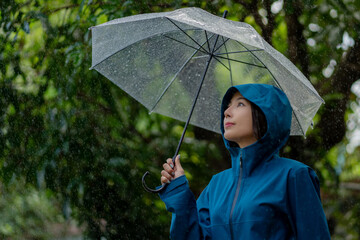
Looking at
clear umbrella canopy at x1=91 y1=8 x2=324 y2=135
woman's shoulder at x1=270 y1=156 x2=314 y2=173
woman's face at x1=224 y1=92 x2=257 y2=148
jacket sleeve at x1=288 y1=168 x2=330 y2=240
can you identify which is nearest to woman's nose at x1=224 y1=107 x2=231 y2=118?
woman's face at x1=224 y1=92 x2=257 y2=148

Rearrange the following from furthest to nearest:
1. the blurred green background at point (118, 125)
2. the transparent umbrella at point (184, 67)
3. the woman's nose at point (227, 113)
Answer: the blurred green background at point (118, 125) < the transparent umbrella at point (184, 67) < the woman's nose at point (227, 113)

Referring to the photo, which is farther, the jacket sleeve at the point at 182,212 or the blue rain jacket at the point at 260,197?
the jacket sleeve at the point at 182,212

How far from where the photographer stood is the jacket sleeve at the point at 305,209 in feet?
5.07

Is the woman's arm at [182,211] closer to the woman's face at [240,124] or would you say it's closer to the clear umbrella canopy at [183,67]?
the woman's face at [240,124]

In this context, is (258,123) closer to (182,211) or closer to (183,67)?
(182,211)

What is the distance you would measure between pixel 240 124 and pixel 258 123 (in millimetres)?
65

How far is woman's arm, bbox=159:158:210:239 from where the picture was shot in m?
1.74

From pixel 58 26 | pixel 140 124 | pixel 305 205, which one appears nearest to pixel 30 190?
pixel 140 124

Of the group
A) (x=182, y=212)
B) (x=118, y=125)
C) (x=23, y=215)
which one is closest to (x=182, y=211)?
(x=182, y=212)

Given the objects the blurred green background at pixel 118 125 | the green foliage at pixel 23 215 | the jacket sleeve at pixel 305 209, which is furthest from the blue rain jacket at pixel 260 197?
the green foliage at pixel 23 215

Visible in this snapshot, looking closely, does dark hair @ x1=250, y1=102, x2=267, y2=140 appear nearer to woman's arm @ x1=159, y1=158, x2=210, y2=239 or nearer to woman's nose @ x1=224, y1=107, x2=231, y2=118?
woman's nose @ x1=224, y1=107, x2=231, y2=118

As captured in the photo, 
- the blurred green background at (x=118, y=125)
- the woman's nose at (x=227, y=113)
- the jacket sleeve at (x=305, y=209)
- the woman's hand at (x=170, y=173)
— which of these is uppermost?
the woman's nose at (x=227, y=113)

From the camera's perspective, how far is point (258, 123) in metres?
1.78

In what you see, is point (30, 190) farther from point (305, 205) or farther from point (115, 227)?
point (305, 205)
